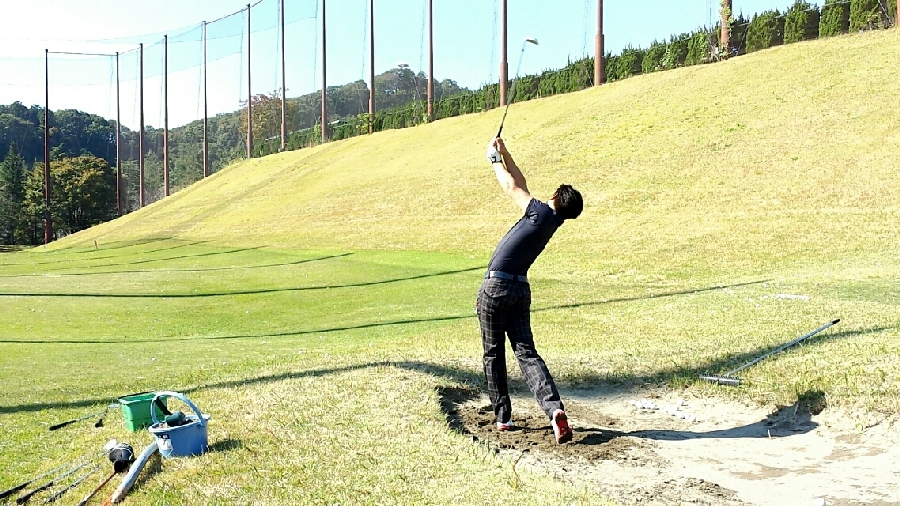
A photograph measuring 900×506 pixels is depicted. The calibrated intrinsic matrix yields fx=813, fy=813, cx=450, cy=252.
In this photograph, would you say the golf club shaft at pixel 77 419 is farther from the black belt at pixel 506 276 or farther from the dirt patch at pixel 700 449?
the black belt at pixel 506 276

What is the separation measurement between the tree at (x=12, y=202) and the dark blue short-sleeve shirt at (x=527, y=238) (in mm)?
83810

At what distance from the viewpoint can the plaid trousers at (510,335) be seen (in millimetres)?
5262

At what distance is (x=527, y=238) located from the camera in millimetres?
5176

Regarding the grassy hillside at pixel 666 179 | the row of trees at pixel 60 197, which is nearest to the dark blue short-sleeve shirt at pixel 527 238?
the grassy hillside at pixel 666 179

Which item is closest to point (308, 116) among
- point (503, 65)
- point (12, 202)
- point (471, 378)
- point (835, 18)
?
point (12, 202)

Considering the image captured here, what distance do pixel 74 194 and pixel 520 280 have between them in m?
80.5

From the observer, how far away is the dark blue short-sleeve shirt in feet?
16.9

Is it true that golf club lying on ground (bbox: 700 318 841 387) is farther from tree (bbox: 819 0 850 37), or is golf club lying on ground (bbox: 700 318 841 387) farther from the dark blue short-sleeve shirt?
tree (bbox: 819 0 850 37)

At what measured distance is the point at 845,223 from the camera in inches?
793

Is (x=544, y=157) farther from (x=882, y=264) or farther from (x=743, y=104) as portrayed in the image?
(x=882, y=264)

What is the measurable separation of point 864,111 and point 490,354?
2633cm

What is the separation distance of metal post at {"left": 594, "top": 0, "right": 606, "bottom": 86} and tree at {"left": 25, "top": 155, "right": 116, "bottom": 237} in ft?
175

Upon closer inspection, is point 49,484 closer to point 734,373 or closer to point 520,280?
point 520,280

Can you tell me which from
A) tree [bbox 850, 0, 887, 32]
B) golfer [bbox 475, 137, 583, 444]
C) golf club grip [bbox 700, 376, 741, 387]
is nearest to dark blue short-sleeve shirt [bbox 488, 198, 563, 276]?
golfer [bbox 475, 137, 583, 444]
